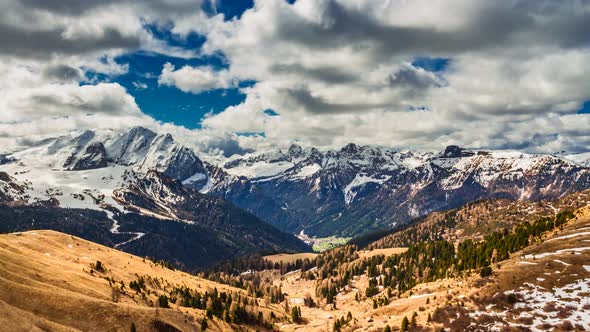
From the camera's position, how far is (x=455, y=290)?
158375 millimetres

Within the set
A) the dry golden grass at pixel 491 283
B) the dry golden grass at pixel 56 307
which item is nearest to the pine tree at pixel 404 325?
the dry golden grass at pixel 491 283

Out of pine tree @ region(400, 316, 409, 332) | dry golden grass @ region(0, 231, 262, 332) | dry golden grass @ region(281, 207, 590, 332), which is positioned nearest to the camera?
dry golden grass @ region(0, 231, 262, 332)

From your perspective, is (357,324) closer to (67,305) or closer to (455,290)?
(455,290)

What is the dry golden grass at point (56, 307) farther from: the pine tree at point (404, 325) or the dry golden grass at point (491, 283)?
the dry golden grass at point (491, 283)

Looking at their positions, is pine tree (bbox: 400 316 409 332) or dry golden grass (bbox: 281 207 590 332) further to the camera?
dry golden grass (bbox: 281 207 590 332)

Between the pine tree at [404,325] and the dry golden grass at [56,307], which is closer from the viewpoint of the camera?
the dry golden grass at [56,307]

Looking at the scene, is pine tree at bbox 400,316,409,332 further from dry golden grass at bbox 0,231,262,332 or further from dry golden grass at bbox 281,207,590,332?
dry golden grass at bbox 0,231,262,332

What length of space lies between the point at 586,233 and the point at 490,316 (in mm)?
73234

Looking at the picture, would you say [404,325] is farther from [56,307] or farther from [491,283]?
[56,307]

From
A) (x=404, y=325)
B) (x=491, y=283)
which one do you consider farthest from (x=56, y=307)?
(x=491, y=283)

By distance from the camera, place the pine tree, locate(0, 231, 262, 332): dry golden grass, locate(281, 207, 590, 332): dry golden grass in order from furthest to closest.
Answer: locate(281, 207, 590, 332): dry golden grass, the pine tree, locate(0, 231, 262, 332): dry golden grass

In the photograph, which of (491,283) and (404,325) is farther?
(491,283)

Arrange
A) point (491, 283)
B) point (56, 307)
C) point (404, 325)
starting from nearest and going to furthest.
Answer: point (56, 307) → point (404, 325) → point (491, 283)

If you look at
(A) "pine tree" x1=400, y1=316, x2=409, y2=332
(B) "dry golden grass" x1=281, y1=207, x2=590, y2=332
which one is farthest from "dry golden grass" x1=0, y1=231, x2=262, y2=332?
(B) "dry golden grass" x1=281, y1=207, x2=590, y2=332
